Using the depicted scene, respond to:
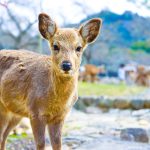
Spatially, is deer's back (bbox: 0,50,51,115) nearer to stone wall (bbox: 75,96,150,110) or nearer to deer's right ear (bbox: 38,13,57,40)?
deer's right ear (bbox: 38,13,57,40)

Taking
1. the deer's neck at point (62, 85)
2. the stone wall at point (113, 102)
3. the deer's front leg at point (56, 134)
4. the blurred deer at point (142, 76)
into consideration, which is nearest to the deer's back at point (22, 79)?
the deer's neck at point (62, 85)

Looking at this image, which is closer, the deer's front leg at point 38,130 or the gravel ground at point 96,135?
the deer's front leg at point 38,130

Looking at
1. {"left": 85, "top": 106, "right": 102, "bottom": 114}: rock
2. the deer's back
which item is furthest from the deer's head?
{"left": 85, "top": 106, "right": 102, "bottom": 114}: rock

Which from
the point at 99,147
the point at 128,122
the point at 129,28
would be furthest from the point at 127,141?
the point at 129,28

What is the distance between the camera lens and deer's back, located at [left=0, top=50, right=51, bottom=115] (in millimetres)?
5543

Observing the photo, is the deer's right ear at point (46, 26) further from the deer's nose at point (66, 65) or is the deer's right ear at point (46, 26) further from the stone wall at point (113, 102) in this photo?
the stone wall at point (113, 102)

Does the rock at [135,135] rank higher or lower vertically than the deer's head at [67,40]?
lower

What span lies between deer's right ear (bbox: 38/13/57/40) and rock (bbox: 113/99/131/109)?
8448 mm

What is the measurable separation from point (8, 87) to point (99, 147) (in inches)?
66.0

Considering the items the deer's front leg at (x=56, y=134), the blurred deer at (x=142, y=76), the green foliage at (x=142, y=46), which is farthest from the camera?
the green foliage at (x=142, y=46)

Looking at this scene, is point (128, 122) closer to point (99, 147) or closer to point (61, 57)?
point (99, 147)

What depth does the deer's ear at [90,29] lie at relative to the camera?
5.51 meters

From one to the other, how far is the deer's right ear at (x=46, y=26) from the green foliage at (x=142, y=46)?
2616 cm

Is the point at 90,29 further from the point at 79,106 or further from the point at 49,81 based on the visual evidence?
the point at 79,106
